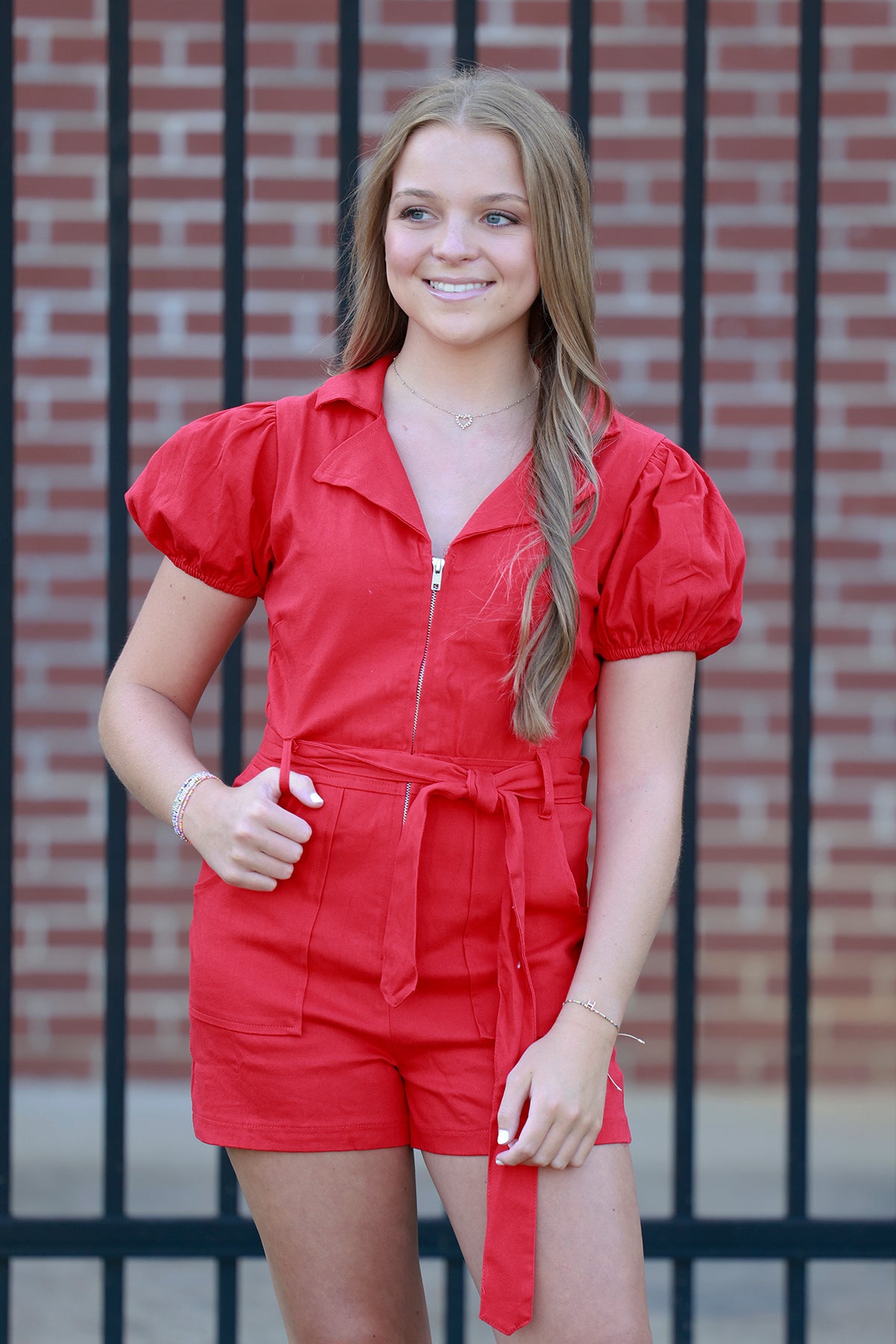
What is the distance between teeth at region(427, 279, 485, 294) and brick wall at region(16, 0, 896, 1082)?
6.88 feet

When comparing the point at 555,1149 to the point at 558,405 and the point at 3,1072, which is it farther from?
the point at 3,1072

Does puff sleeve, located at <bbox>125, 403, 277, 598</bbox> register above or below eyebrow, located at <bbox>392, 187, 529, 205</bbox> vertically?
below

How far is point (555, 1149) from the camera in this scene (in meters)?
1.67

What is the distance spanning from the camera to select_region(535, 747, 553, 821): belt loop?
1747mm

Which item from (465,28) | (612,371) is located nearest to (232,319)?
(465,28)

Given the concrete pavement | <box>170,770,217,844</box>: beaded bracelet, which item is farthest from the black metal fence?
the concrete pavement

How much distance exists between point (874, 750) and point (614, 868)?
7.73ft

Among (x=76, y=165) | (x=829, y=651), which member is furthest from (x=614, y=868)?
(x=76, y=165)

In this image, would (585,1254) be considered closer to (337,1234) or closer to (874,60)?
(337,1234)

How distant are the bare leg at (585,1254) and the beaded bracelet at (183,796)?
0.48 metres

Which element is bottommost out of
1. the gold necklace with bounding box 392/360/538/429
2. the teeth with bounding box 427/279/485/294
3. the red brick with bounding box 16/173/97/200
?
the gold necklace with bounding box 392/360/538/429

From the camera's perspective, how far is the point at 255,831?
67.3 inches

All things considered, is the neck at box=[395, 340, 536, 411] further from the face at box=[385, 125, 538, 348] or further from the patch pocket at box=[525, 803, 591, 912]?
the patch pocket at box=[525, 803, 591, 912]

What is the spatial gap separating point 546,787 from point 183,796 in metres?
0.41
